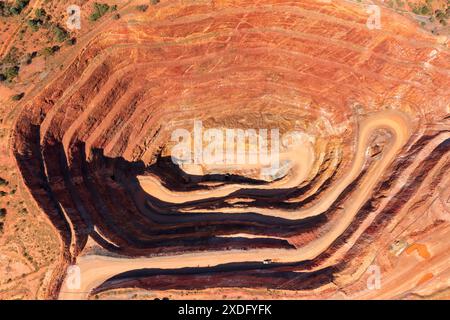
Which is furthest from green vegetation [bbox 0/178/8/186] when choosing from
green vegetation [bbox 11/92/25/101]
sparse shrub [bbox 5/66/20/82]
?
sparse shrub [bbox 5/66/20/82]

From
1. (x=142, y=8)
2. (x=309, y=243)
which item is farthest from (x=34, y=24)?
(x=309, y=243)

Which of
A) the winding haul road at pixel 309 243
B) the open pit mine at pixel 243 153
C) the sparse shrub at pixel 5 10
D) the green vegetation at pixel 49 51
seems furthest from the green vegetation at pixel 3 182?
the sparse shrub at pixel 5 10

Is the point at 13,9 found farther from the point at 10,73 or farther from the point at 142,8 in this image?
the point at 142,8

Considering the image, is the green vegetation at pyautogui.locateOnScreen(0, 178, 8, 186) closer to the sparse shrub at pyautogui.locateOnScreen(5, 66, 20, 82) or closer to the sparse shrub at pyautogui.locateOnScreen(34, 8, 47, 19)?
the sparse shrub at pyautogui.locateOnScreen(5, 66, 20, 82)

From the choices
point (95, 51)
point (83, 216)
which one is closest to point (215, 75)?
point (95, 51)

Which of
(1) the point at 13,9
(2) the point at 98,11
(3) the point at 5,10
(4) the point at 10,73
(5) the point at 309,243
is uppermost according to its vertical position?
(2) the point at 98,11

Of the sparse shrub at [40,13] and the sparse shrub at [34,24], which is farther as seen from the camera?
the sparse shrub at [40,13]

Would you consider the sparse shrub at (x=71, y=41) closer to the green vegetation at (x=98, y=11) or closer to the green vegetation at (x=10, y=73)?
the green vegetation at (x=98, y=11)
